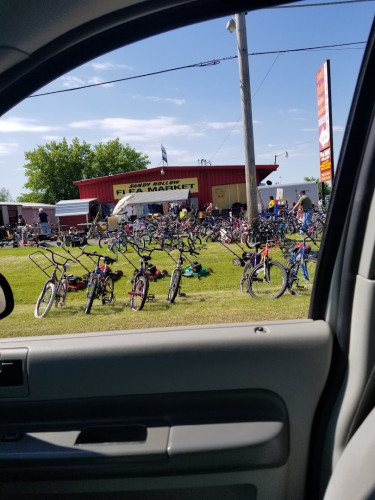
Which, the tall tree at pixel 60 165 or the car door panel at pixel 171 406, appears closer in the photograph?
the car door panel at pixel 171 406

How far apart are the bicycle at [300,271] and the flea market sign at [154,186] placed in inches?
422

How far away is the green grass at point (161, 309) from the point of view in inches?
186

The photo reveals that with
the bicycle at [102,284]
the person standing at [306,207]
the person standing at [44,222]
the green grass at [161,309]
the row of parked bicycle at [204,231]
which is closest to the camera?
the green grass at [161,309]

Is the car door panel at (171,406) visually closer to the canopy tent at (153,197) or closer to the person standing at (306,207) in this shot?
the person standing at (306,207)

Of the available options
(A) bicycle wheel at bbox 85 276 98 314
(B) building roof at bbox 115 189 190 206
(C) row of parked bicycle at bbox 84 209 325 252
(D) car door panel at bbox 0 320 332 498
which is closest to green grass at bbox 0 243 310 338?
(A) bicycle wheel at bbox 85 276 98 314

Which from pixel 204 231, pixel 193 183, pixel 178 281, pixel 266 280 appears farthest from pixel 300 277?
pixel 193 183

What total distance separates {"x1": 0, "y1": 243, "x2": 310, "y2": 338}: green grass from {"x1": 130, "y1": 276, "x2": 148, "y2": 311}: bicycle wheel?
0.11 m

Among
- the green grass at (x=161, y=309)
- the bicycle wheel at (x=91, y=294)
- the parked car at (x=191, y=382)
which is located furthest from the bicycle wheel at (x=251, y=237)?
the parked car at (x=191, y=382)

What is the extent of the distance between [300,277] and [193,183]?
13859mm

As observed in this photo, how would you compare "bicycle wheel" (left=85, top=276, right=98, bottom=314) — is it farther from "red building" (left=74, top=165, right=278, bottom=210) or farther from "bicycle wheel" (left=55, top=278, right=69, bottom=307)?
"red building" (left=74, top=165, right=278, bottom=210)

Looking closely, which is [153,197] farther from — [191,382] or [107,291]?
[191,382]

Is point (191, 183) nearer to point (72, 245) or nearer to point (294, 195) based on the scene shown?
point (72, 245)

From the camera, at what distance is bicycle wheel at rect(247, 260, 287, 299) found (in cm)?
607

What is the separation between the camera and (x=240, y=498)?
1.34 metres
